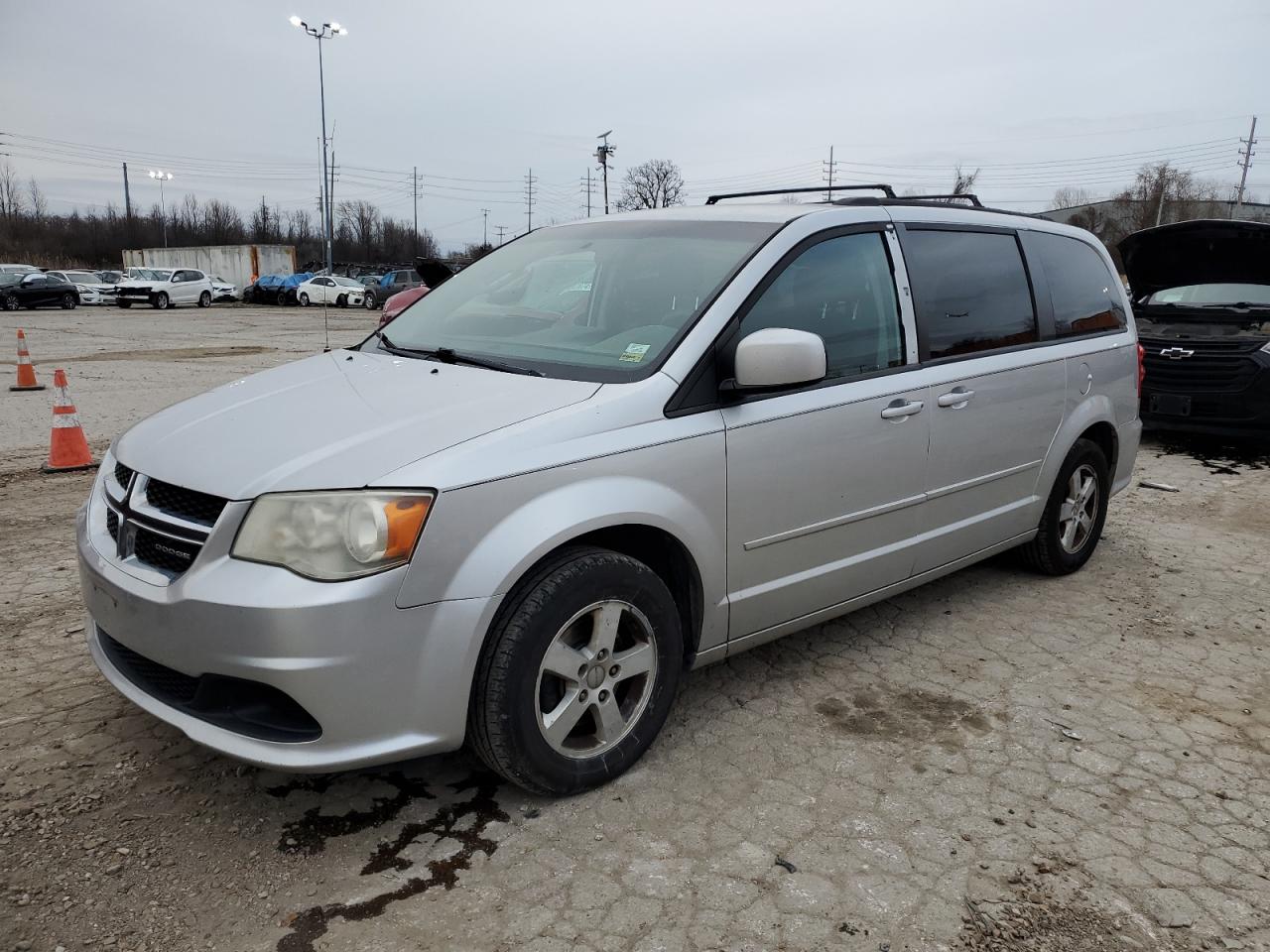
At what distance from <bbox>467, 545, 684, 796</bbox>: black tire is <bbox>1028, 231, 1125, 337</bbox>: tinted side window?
282 cm

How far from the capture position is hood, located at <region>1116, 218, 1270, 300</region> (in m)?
7.62

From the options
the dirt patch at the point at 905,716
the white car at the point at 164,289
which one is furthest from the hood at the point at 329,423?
the white car at the point at 164,289

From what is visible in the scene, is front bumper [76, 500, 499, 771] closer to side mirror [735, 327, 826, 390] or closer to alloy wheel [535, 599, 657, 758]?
alloy wheel [535, 599, 657, 758]

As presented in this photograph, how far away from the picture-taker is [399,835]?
8.71 ft

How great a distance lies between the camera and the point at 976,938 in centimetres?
229

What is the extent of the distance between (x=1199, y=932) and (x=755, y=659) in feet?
5.97

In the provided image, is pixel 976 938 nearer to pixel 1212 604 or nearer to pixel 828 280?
pixel 828 280

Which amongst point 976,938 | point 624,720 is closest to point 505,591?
point 624,720

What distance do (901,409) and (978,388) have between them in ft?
1.89

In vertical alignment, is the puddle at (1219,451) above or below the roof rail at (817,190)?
below

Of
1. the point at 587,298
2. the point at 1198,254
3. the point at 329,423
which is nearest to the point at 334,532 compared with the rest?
the point at 329,423

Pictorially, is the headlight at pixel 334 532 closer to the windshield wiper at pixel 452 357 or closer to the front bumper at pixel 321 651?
the front bumper at pixel 321 651

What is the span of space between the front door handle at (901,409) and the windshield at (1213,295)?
21.3 ft

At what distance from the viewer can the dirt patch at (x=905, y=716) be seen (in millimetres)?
3285
